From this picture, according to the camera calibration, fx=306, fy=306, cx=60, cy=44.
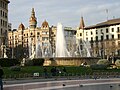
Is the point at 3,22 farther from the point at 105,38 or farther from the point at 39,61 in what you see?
the point at 39,61

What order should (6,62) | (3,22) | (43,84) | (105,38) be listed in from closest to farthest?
(43,84)
(6,62)
(3,22)
(105,38)

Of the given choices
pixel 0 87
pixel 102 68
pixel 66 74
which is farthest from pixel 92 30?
pixel 0 87

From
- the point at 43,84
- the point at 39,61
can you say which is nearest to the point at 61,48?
the point at 39,61

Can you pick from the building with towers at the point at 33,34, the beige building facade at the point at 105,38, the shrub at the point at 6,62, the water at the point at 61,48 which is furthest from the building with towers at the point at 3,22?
the building with towers at the point at 33,34

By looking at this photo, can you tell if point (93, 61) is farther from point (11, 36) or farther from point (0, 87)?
point (11, 36)

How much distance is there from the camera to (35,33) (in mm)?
157000

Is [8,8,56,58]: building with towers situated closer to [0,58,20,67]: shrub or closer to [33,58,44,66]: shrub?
[33,58,44,66]: shrub

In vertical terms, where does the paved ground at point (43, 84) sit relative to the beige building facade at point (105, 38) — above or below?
below

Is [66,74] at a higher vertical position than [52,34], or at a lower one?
lower

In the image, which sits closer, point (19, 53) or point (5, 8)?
point (5, 8)

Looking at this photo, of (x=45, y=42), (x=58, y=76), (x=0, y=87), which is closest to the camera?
(x=0, y=87)

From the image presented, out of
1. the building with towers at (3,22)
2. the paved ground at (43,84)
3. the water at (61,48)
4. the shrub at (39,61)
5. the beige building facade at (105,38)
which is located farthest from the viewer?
the beige building facade at (105,38)

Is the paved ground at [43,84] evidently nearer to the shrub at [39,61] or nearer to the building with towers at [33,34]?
the shrub at [39,61]

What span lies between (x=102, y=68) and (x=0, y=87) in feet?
85.6
